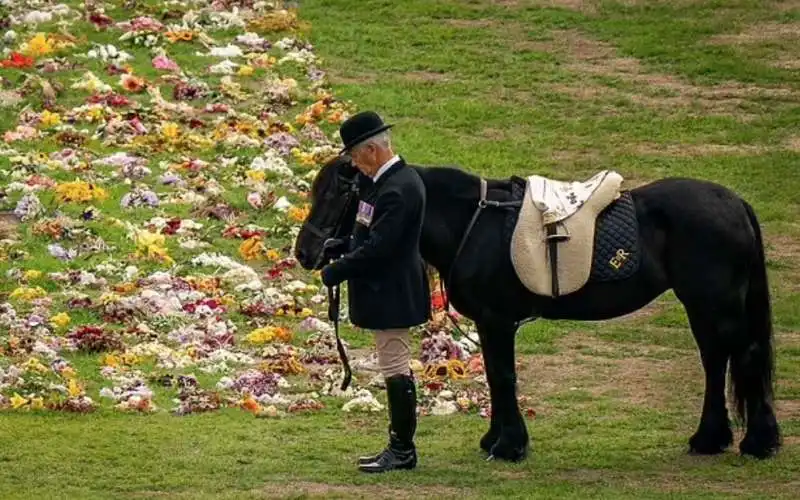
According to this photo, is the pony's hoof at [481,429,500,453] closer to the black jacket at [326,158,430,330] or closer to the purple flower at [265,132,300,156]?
the black jacket at [326,158,430,330]

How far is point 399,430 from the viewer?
13.1 m

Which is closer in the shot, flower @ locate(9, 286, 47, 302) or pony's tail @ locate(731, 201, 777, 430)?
pony's tail @ locate(731, 201, 777, 430)

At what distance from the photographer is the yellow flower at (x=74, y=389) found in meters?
15.4

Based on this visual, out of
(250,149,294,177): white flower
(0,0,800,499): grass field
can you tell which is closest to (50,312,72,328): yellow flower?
(0,0,800,499): grass field

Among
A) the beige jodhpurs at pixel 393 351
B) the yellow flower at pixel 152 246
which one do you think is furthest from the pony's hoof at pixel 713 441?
Result: the yellow flower at pixel 152 246

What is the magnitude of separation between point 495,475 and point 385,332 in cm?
125

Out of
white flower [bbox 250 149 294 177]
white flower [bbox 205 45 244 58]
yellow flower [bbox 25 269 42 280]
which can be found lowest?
yellow flower [bbox 25 269 42 280]

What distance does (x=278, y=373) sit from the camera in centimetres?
1652

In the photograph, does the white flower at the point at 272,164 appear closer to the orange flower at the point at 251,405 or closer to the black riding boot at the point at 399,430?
the orange flower at the point at 251,405

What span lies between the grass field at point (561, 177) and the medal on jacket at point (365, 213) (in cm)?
172

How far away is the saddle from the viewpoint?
44.7ft

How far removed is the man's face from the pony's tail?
2.84 meters

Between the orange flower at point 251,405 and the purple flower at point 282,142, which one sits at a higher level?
the purple flower at point 282,142

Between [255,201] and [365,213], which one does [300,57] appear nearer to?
[255,201]
